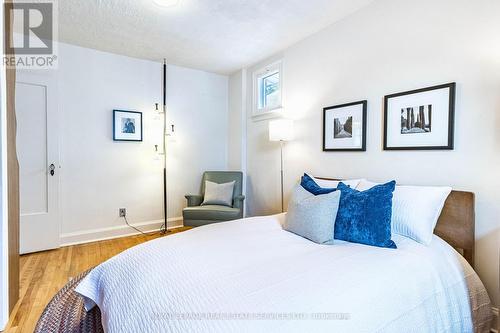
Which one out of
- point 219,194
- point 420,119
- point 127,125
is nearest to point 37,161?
point 127,125

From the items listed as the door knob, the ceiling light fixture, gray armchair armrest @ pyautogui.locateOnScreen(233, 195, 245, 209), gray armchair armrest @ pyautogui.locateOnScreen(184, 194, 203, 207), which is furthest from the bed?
the door knob

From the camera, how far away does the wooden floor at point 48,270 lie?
188cm

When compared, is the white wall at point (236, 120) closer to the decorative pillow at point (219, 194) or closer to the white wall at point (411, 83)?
the decorative pillow at point (219, 194)

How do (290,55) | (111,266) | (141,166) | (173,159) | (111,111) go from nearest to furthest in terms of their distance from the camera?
1. (111,266)
2. (290,55)
3. (111,111)
4. (141,166)
5. (173,159)

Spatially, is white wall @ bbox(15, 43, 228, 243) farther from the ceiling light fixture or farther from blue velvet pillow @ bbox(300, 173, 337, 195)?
blue velvet pillow @ bbox(300, 173, 337, 195)

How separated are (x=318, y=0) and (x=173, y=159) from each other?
2837mm

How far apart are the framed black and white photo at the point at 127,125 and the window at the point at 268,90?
65.9 inches

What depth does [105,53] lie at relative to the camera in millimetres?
3467

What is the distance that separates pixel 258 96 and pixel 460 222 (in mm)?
2862

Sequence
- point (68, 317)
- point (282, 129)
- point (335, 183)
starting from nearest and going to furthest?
point (68, 317) < point (335, 183) < point (282, 129)

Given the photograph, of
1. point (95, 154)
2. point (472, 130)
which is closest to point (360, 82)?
point (472, 130)

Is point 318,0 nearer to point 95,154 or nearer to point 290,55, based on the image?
point 290,55

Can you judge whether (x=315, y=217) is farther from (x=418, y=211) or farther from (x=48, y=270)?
(x=48, y=270)

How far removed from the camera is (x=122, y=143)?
364 cm
